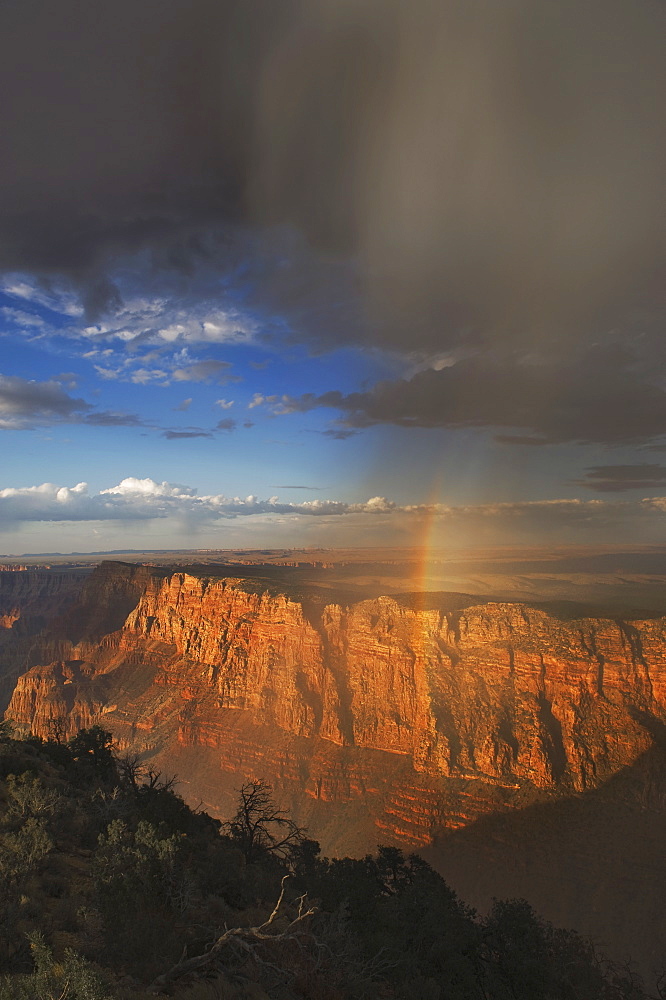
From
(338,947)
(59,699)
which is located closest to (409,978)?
(338,947)

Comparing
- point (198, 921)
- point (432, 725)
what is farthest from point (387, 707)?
point (198, 921)

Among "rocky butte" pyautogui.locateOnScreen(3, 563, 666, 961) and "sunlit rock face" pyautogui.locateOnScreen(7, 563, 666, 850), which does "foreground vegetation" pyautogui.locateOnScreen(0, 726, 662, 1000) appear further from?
"sunlit rock face" pyautogui.locateOnScreen(7, 563, 666, 850)

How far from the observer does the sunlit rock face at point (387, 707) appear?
1854 inches

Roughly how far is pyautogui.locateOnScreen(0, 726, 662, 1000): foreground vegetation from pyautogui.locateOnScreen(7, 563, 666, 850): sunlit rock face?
2105 centimetres

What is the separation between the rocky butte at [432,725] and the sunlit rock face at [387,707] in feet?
0.59

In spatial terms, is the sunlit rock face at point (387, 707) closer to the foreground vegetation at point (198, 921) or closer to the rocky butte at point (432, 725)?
the rocky butte at point (432, 725)

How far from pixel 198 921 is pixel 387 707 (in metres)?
48.1

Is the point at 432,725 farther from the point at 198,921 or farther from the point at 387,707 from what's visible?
the point at 198,921

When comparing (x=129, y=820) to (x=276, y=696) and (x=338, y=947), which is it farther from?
(x=276, y=696)

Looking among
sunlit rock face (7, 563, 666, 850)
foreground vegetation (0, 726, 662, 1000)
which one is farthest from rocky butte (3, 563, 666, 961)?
foreground vegetation (0, 726, 662, 1000)

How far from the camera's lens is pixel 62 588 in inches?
6289

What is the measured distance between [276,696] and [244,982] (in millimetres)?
58134

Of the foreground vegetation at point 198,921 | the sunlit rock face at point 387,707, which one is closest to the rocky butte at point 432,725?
the sunlit rock face at point 387,707

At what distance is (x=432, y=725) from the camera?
52781 millimetres
